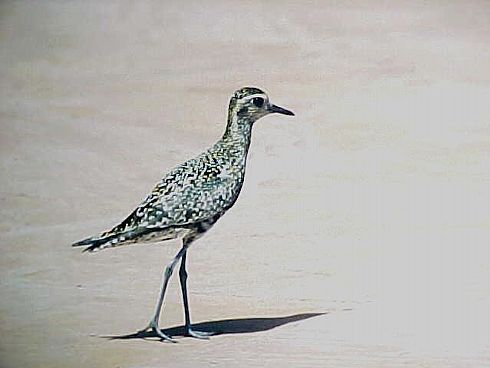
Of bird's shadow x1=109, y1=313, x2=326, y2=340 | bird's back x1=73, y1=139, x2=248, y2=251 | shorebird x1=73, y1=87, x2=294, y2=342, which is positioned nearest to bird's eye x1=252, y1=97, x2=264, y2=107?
shorebird x1=73, y1=87, x2=294, y2=342

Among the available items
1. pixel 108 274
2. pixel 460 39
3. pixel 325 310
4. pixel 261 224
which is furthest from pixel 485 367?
pixel 108 274

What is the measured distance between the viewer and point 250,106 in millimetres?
1885

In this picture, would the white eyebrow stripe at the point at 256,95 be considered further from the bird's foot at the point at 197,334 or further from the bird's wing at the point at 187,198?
the bird's foot at the point at 197,334

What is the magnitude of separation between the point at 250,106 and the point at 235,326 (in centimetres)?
53

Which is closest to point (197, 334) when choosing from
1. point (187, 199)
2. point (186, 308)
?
point (186, 308)

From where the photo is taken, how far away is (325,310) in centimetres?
184

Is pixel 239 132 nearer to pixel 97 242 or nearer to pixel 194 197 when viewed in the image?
pixel 194 197

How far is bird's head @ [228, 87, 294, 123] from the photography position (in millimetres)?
1881

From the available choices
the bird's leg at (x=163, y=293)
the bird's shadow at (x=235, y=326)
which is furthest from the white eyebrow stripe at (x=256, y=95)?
the bird's shadow at (x=235, y=326)

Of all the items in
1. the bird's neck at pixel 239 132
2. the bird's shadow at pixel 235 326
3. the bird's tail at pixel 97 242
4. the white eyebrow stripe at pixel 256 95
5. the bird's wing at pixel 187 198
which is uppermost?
the white eyebrow stripe at pixel 256 95

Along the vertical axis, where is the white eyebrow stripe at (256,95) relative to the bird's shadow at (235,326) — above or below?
above

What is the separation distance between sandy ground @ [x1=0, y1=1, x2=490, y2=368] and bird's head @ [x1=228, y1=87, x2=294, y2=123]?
0.02 metres

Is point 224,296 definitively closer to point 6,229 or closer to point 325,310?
point 325,310

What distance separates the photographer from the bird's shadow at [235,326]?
1.84 meters
